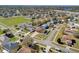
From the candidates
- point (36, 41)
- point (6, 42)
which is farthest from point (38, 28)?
point (6, 42)

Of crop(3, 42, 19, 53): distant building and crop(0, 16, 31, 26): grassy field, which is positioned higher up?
crop(0, 16, 31, 26): grassy field

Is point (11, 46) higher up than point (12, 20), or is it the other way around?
point (12, 20)

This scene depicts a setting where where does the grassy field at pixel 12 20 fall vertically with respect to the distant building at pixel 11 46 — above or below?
above

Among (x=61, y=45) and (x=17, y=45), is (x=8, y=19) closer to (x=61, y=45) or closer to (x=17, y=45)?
(x=17, y=45)
